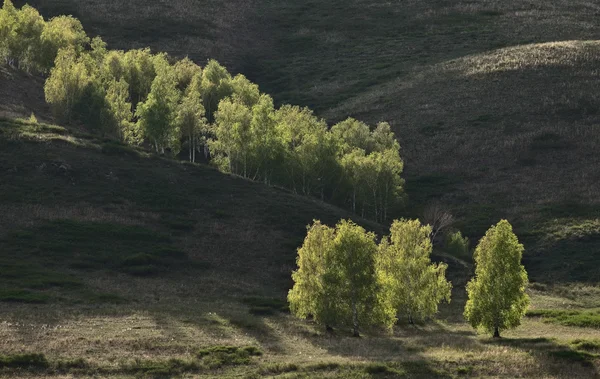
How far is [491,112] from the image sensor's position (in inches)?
6624

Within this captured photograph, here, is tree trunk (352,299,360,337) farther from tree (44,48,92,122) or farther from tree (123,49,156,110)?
tree (123,49,156,110)

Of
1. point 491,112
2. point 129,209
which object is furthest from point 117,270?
point 491,112

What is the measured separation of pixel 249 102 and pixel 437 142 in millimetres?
37761

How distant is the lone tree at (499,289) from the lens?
70250 mm

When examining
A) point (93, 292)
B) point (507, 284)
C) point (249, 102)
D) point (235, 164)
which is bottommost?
point (93, 292)

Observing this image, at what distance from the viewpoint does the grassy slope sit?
184ft

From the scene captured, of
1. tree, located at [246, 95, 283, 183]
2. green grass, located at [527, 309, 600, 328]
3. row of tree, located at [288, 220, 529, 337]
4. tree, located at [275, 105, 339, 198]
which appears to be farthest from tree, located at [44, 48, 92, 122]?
green grass, located at [527, 309, 600, 328]

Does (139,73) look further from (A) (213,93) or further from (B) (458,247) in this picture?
(B) (458,247)

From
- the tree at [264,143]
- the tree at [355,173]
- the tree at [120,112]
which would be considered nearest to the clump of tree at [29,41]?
the tree at [120,112]

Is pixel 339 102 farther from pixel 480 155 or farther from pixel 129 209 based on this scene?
pixel 129 209

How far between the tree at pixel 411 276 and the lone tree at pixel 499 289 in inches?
303

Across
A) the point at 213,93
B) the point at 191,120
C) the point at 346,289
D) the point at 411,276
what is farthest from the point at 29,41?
the point at 346,289

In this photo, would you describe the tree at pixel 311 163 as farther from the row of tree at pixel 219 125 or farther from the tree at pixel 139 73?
the tree at pixel 139 73

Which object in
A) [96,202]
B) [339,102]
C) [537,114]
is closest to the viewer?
[96,202]
